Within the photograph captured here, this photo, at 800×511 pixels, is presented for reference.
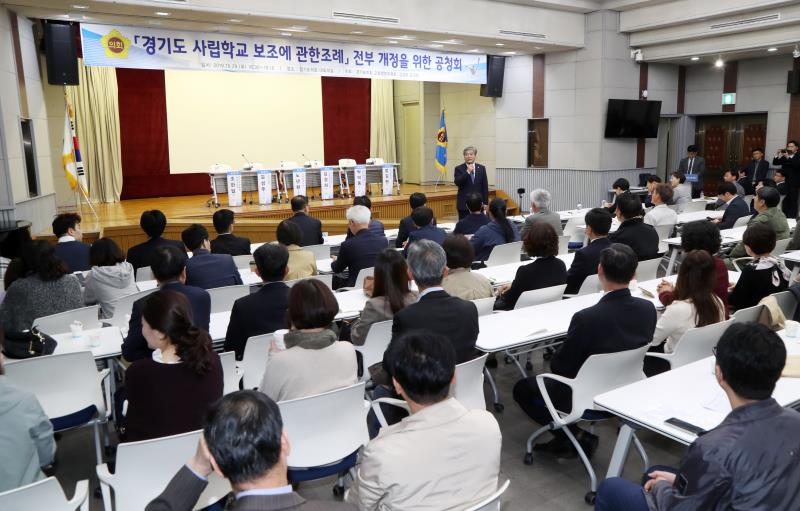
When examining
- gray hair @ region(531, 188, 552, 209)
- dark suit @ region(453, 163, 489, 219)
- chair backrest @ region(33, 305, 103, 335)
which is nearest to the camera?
chair backrest @ region(33, 305, 103, 335)

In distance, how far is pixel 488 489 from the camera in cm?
186

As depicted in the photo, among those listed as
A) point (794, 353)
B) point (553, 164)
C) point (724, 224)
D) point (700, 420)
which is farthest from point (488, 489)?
point (553, 164)

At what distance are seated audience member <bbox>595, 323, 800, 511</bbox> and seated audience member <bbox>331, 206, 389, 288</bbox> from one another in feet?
11.4

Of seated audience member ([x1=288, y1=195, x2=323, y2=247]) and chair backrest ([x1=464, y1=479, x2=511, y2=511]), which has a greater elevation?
seated audience member ([x1=288, y1=195, x2=323, y2=247])

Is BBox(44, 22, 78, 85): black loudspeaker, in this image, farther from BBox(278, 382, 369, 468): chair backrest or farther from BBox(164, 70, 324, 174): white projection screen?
BBox(278, 382, 369, 468): chair backrest

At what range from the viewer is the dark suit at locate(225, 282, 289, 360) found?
3.43 m

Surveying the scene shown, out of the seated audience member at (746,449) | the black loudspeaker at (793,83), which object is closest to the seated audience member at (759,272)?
the seated audience member at (746,449)

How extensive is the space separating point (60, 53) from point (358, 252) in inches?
226

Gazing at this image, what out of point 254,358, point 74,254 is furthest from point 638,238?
point 74,254

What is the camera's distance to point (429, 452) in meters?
1.76

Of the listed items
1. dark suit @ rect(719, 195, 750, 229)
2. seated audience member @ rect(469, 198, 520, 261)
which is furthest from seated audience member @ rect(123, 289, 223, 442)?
dark suit @ rect(719, 195, 750, 229)

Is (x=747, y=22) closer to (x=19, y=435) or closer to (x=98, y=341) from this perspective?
(x=98, y=341)

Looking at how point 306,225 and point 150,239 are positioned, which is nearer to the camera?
point 150,239

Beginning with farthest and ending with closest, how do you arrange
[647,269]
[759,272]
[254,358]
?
[647,269] → [759,272] → [254,358]
